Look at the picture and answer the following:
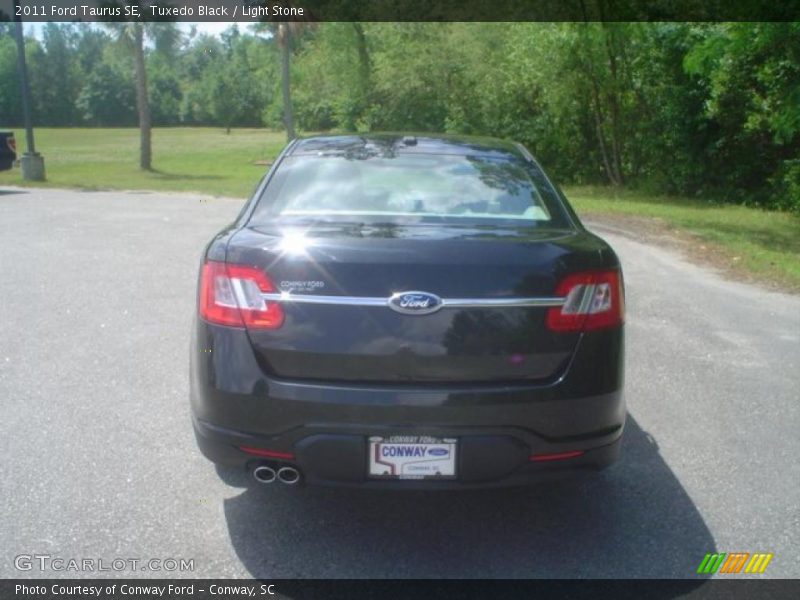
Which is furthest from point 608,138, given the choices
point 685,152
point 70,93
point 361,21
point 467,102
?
point 70,93

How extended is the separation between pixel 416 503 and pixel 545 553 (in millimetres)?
699

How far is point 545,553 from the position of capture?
3449 millimetres

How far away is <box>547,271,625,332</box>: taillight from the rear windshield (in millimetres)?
584

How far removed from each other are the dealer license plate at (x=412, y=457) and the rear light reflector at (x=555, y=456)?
12.5 inches

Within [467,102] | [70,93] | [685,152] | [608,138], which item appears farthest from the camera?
[70,93]

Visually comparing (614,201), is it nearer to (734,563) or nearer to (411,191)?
(411,191)

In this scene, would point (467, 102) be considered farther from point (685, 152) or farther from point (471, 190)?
point (471, 190)

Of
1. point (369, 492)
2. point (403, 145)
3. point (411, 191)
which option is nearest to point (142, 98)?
point (403, 145)

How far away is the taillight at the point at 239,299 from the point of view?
126 inches

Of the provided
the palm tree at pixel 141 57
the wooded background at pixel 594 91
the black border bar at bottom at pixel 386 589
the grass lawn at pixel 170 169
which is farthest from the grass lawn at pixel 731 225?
the palm tree at pixel 141 57

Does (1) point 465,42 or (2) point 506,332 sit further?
(1) point 465,42

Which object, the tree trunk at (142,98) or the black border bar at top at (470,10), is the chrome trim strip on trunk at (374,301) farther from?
the tree trunk at (142,98)

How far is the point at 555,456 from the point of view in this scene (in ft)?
10.8

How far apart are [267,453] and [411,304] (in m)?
0.80
